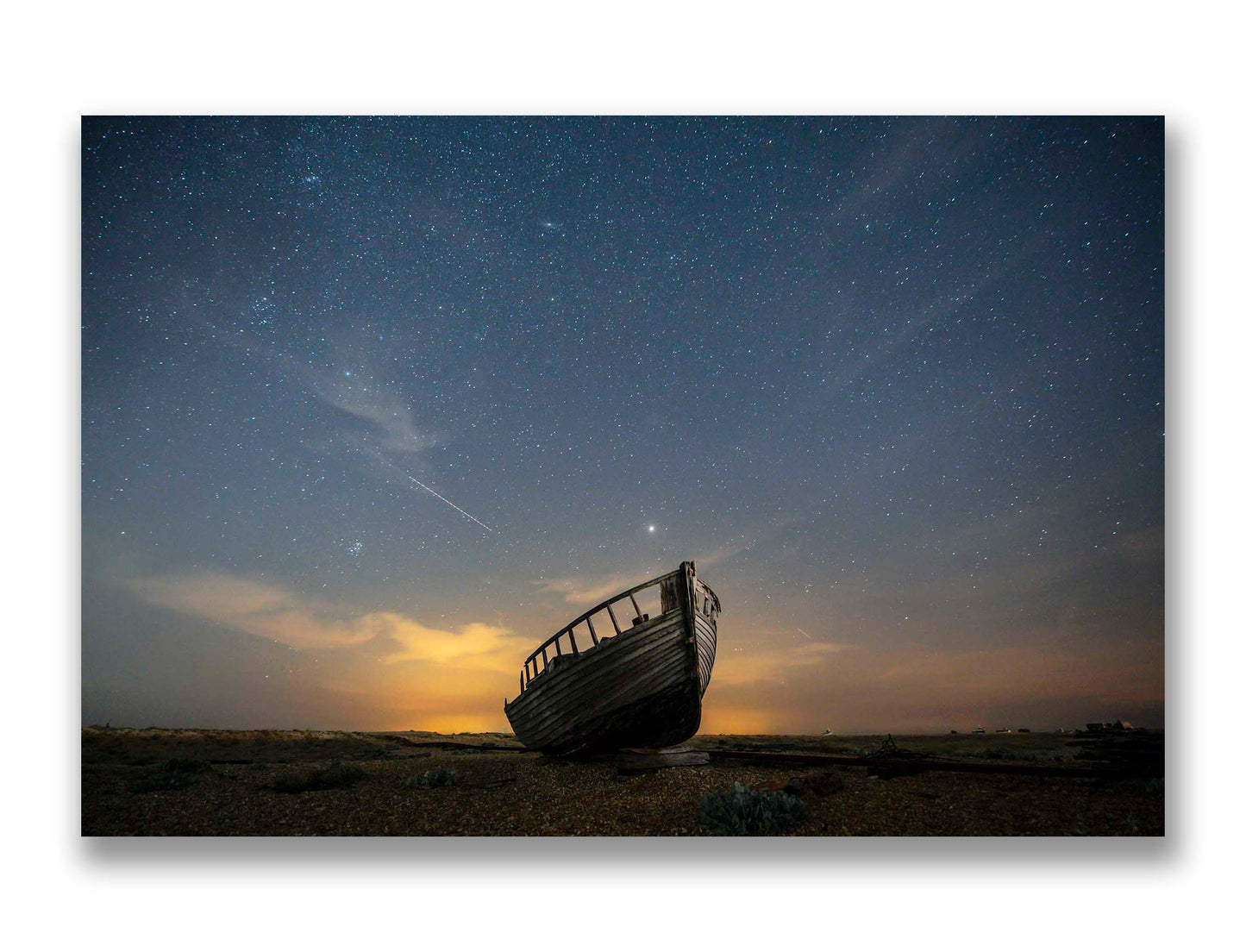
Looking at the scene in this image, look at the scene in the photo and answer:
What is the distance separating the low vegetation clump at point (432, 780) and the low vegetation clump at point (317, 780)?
610 millimetres

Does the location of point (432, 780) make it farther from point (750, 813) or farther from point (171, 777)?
point (750, 813)

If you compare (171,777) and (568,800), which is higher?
(171,777)

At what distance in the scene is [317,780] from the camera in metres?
6.15

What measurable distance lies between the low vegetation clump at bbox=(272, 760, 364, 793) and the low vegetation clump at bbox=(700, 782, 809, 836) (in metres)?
3.79

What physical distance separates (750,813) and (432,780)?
344 cm

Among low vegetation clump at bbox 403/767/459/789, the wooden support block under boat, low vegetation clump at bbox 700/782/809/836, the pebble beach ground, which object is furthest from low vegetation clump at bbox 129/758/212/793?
low vegetation clump at bbox 700/782/809/836

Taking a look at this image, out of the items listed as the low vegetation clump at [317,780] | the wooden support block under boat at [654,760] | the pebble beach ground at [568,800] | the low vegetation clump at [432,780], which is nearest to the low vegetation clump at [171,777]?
the pebble beach ground at [568,800]

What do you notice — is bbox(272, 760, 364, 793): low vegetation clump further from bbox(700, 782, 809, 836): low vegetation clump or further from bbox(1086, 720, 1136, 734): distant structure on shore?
bbox(1086, 720, 1136, 734): distant structure on shore

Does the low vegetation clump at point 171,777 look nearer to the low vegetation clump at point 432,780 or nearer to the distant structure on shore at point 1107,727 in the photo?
the low vegetation clump at point 432,780

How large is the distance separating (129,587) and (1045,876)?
307 inches

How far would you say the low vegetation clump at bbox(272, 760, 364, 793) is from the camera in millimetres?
5910

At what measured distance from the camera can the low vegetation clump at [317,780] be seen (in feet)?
19.4

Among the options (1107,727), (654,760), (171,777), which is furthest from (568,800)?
(1107,727)
